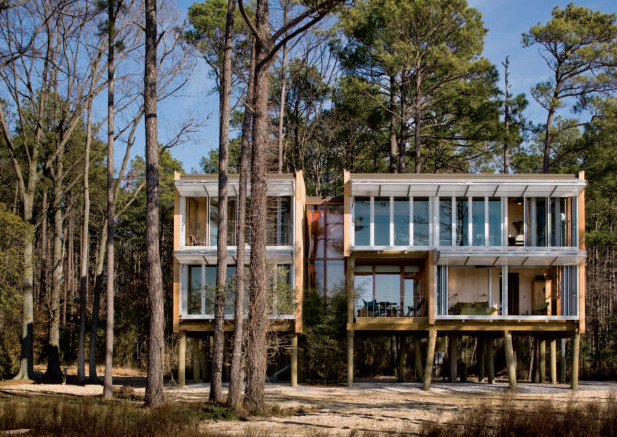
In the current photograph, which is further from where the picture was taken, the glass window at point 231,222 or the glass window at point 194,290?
the glass window at point 231,222

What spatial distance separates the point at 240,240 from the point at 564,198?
483 inches

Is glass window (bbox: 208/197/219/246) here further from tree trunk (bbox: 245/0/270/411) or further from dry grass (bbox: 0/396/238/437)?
dry grass (bbox: 0/396/238/437)

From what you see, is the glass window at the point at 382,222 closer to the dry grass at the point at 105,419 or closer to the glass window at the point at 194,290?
the glass window at the point at 194,290

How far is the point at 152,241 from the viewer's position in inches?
725

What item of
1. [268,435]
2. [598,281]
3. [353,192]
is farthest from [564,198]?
[268,435]

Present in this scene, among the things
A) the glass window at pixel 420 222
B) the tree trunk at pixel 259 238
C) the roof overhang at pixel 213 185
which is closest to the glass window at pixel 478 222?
the glass window at pixel 420 222

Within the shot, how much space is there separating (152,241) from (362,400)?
7436 mm

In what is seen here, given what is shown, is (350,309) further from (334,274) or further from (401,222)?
(401,222)

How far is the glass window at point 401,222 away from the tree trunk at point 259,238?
8707mm

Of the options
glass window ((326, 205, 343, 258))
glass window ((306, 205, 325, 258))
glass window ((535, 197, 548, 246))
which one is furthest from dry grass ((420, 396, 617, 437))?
glass window ((306, 205, 325, 258))

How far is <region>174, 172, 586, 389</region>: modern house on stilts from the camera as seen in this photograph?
25500 millimetres

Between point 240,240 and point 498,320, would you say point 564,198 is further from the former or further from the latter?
point 240,240

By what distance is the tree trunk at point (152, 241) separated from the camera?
1820 cm

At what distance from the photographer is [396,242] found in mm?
25953
